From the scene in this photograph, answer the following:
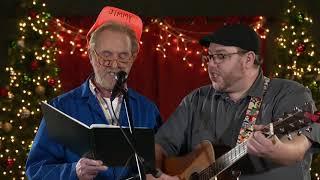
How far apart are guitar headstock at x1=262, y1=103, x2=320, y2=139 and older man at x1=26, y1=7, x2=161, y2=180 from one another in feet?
2.65

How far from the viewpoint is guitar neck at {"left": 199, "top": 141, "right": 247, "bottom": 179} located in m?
2.77

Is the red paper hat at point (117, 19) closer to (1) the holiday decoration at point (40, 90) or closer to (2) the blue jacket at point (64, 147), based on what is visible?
(2) the blue jacket at point (64, 147)

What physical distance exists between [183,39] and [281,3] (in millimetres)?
1426

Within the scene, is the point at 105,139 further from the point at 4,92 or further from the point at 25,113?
the point at 4,92

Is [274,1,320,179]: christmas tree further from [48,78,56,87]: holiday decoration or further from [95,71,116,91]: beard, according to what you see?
[95,71,116,91]: beard

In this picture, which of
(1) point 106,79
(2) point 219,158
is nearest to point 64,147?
(1) point 106,79

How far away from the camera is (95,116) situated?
10.4 ft

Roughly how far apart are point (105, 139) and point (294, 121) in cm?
79

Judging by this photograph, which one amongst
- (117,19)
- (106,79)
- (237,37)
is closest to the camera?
(237,37)

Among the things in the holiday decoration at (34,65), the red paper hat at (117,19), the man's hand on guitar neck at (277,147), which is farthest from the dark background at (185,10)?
the man's hand on guitar neck at (277,147)

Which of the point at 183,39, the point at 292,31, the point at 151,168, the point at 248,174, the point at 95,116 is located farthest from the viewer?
the point at 183,39

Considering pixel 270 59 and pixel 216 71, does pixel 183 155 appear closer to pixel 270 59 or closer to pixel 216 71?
pixel 216 71

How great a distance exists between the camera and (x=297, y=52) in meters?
6.91

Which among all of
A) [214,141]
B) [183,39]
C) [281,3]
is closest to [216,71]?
[214,141]
